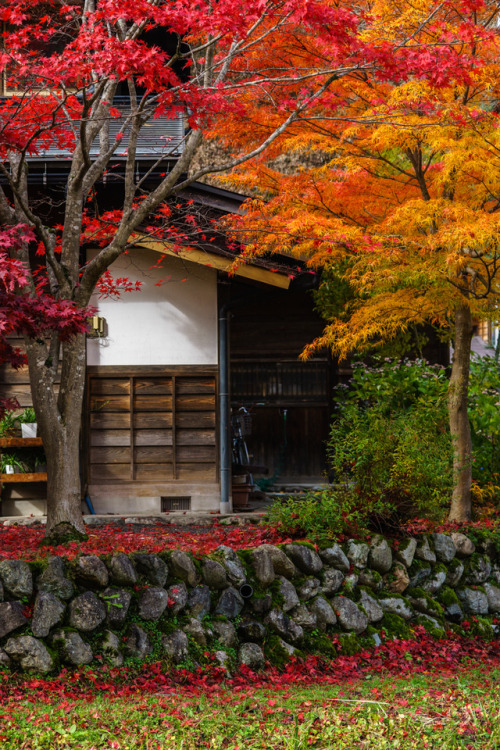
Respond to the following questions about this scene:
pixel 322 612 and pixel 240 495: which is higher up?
pixel 240 495

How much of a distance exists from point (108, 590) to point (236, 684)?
1379 millimetres

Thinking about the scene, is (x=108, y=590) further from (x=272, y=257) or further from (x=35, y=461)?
(x=272, y=257)

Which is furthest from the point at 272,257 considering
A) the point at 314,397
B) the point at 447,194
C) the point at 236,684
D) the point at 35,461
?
the point at 236,684

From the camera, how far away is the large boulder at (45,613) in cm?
623

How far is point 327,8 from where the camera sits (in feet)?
23.9

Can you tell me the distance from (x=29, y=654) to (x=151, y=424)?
6.39 metres

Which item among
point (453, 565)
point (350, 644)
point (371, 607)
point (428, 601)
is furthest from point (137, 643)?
point (453, 565)

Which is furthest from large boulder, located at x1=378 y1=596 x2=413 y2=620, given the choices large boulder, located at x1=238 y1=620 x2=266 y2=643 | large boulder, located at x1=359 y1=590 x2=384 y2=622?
large boulder, located at x1=238 y1=620 x2=266 y2=643

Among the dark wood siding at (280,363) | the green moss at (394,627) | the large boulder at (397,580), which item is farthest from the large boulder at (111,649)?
the dark wood siding at (280,363)

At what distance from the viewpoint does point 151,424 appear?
484 inches

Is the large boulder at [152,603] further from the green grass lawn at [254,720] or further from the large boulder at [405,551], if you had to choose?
the large boulder at [405,551]

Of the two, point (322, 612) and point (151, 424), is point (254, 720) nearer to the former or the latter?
point (322, 612)

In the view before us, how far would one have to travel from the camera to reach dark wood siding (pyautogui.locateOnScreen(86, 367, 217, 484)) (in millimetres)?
12242

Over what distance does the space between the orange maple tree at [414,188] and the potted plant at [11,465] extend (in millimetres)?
4919
